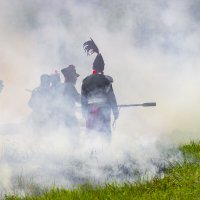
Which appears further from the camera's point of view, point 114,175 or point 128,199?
point 114,175

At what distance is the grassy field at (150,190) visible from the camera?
9930mm

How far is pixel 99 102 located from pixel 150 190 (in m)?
6.19

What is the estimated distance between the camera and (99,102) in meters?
16.4

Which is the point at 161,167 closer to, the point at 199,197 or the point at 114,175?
the point at 114,175

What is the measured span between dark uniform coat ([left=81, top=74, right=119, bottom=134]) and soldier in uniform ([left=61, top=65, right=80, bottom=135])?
162 centimetres

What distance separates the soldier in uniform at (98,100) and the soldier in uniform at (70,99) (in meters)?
1.55

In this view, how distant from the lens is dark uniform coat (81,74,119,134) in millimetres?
16375

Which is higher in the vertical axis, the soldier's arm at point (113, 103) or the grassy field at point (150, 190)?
the soldier's arm at point (113, 103)

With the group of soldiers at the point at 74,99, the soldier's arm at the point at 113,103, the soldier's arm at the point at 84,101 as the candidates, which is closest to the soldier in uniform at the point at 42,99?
the group of soldiers at the point at 74,99

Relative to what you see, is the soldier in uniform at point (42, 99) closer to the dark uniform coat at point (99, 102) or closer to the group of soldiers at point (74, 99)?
the group of soldiers at point (74, 99)

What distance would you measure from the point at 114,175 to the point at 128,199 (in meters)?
1.96

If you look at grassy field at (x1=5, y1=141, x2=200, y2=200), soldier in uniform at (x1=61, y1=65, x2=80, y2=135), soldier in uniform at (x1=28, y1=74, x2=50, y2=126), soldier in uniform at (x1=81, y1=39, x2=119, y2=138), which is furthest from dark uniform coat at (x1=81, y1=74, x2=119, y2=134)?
grassy field at (x1=5, y1=141, x2=200, y2=200)

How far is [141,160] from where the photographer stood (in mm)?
12609

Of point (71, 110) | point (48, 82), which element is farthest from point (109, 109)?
point (48, 82)
